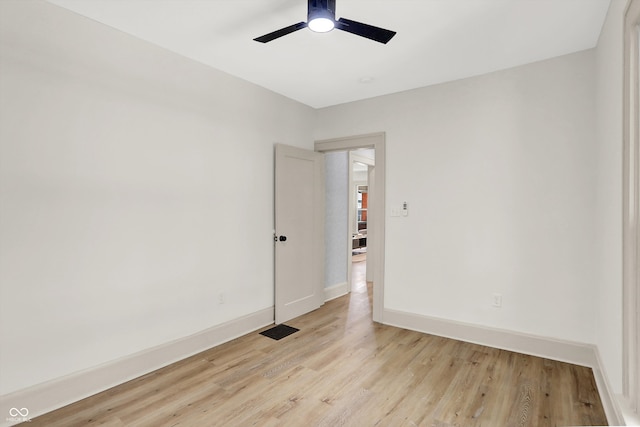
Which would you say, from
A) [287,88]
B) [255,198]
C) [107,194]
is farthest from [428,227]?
[107,194]

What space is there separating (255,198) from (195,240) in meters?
0.86

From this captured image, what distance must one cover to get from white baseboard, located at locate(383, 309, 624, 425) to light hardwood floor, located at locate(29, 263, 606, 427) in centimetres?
9

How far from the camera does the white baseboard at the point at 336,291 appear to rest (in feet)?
15.7

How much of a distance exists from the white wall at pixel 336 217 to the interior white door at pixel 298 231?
0.42 m

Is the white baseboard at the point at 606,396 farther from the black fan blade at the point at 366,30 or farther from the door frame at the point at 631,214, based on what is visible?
the black fan blade at the point at 366,30

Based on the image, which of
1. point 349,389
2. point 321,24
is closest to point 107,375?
point 349,389

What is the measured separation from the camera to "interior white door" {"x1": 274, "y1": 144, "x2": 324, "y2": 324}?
384cm

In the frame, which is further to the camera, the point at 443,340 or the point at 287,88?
the point at 287,88

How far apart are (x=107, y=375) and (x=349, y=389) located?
5.91 ft

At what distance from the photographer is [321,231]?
4461mm

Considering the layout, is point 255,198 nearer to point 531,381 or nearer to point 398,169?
point 398,169

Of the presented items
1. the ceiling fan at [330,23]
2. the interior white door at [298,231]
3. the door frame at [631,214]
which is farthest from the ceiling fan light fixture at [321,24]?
the interior white door at [298,231]

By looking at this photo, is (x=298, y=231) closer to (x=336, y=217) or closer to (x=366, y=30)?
(x=336, y=217)

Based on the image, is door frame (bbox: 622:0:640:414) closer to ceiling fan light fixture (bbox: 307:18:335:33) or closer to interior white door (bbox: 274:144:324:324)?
ceiling fan light fixture (bbox: 307:18:335:33)
